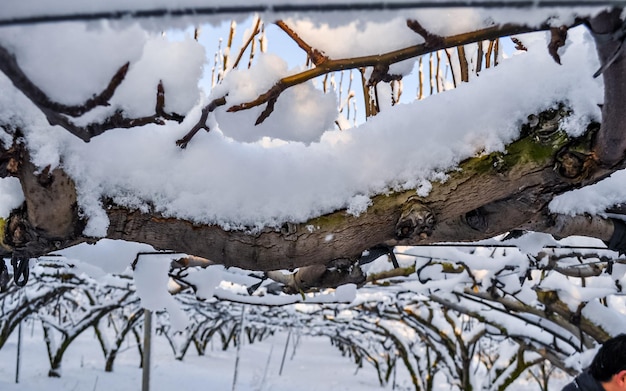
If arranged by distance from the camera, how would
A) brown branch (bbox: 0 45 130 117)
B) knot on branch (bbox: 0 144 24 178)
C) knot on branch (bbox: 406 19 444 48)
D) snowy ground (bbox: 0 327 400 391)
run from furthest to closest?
snowy ground (bbox: 0 327 400 391)
knot on branch (bbox: 0 144 24 178)
knot on branch (bbox: 406 19 444 48)
brown branch (bbox: 0 45 130 117)

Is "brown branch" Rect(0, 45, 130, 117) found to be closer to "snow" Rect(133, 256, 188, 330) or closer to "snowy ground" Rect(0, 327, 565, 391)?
"snow" Rect(133, 256, 188, 330)

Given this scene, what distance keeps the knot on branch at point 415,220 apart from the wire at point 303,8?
2.41ft

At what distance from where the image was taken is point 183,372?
648 inches

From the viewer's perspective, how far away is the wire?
388mm

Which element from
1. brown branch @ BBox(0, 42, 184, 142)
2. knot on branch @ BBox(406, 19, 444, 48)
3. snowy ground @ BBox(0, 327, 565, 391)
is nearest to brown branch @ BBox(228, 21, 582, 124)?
knot on branch @ BBox(406, 19, 444, 48)

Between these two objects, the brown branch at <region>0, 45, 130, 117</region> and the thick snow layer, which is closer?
the brown branch at <region>0, 45, 130, 117</region>

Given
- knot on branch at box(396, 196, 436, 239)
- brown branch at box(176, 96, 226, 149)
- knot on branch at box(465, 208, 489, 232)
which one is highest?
brown branch at box(176, 96, 226, 149)

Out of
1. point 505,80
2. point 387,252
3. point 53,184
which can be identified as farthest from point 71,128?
point 387,252

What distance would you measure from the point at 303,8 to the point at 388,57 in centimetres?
54

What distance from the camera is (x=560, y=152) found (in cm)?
105

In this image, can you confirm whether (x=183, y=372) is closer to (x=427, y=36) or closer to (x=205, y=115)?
(x=205, y=115)

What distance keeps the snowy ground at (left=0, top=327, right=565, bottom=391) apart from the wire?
544 inches

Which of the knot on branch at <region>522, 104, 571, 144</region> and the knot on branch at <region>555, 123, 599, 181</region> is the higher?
the knot on branch at <region>522, 104, 571, 144</region>

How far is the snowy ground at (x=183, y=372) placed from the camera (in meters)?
13.4
